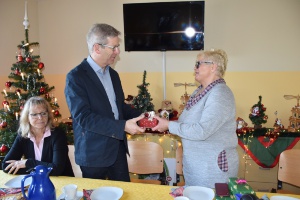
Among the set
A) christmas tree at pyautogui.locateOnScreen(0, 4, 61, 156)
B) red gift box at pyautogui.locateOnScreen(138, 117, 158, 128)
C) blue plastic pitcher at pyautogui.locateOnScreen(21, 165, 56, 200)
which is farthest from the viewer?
christmas tree at pyautogui.locateOnScreen(0, 4, 61, 156)

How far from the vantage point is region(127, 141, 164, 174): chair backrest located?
2.37m

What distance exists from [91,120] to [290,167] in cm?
164

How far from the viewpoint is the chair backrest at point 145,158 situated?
2365 millimetres

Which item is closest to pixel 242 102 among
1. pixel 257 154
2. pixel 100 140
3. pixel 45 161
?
pixel 257 154

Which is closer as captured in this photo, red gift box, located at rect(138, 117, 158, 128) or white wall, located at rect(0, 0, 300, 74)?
red gift box, located at rect(138, 117, 158, 128)

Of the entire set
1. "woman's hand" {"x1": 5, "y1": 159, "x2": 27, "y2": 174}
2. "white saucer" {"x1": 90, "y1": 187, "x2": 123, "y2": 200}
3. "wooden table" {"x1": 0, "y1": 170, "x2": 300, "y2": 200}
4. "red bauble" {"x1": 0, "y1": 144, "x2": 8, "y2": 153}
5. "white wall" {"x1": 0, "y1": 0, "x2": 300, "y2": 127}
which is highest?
"white wall" {"x1": 0, "y1": 0, "x2": 300, "y2": 127}

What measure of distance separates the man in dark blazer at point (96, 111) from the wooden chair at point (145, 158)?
12.3 inches

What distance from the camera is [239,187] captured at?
137 cm

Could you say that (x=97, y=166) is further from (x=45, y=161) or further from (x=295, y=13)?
(x=295, y=13)

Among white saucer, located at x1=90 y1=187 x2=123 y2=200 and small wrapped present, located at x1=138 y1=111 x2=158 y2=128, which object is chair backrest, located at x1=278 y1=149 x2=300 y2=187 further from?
white saucer, located at x1=90 y1=187 x2=123 y2=200

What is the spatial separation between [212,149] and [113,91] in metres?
0.89

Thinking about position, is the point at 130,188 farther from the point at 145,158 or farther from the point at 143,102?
the point at 143,102

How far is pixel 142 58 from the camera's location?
4.12 meters

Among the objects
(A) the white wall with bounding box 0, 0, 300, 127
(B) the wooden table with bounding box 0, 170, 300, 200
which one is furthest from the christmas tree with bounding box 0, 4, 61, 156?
(B) the wooden table with bounding box 0, 170, 300, 200
